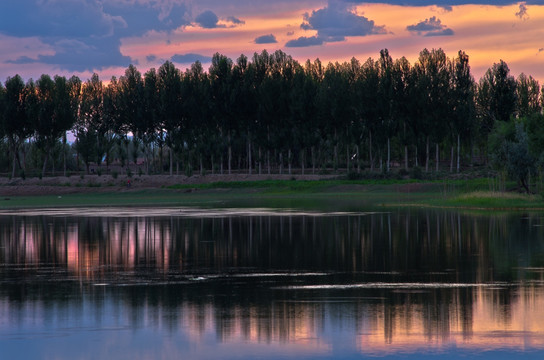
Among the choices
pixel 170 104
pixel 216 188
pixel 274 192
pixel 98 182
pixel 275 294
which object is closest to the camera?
pixel 275 294

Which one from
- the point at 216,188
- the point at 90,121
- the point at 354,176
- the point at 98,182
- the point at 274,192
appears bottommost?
the point at 274,192

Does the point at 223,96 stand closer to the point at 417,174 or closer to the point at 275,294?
the point at 417,174

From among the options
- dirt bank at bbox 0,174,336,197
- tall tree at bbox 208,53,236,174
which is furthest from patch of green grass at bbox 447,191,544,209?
tall tree at bbox 208,53,236,174

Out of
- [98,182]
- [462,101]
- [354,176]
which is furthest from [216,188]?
[462,101]

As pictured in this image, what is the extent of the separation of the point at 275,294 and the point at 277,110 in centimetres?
10193

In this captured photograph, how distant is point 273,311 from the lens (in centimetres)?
1750

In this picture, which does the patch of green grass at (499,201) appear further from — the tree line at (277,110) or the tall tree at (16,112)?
the tall tree at (16,112)

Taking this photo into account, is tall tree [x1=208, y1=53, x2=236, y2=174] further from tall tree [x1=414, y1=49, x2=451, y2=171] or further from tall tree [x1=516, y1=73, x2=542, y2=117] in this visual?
tall tree [x1=516, y1=73, x2=542, y2=117]

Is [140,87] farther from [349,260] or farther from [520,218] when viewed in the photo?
[349,260]

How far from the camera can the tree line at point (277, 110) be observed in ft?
370

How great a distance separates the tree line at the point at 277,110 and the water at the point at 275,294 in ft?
246

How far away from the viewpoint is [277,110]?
121 metres

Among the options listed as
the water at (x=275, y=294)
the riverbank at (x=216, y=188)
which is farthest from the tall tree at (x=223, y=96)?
the water at (x=275, y=294)

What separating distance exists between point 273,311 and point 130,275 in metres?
7.58
